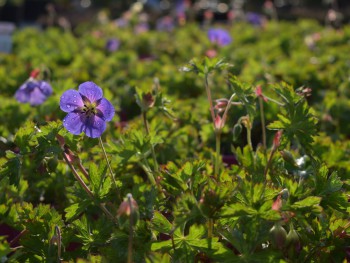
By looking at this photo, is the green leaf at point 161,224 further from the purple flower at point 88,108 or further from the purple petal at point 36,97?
the purple petal at point 36,97

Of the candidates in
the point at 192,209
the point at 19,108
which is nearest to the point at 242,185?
the point at 192,209

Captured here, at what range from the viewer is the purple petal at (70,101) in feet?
4.70

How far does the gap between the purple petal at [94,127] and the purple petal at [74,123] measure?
0.02m

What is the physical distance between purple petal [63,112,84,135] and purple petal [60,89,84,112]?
3 cm

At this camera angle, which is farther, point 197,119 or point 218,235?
point 197,119

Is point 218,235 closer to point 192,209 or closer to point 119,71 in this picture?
point 192,209

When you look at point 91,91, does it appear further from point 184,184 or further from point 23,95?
point 23,95

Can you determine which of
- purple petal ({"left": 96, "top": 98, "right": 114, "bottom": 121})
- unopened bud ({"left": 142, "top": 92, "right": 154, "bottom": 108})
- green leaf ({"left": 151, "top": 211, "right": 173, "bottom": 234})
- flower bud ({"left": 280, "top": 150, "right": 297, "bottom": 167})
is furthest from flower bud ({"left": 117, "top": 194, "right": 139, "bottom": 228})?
unopened bud ({"left": 142, "top": 92, "right": 154, "bottom": 108})

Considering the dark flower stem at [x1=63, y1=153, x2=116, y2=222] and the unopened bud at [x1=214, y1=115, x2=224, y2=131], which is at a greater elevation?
the dark flower stem at [x1=63, y1=153, x2=116, y2=222]

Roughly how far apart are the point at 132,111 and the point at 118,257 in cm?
146

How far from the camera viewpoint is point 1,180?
4.77 ft

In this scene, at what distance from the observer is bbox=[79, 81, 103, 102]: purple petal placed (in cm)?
142

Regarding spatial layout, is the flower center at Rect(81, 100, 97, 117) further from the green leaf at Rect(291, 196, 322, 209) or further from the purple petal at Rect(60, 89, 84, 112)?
the green leaf at Rect(291, 196, 322, 209)

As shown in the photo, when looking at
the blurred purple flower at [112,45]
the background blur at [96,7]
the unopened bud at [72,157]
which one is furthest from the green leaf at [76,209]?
the background blur at [96,7]
